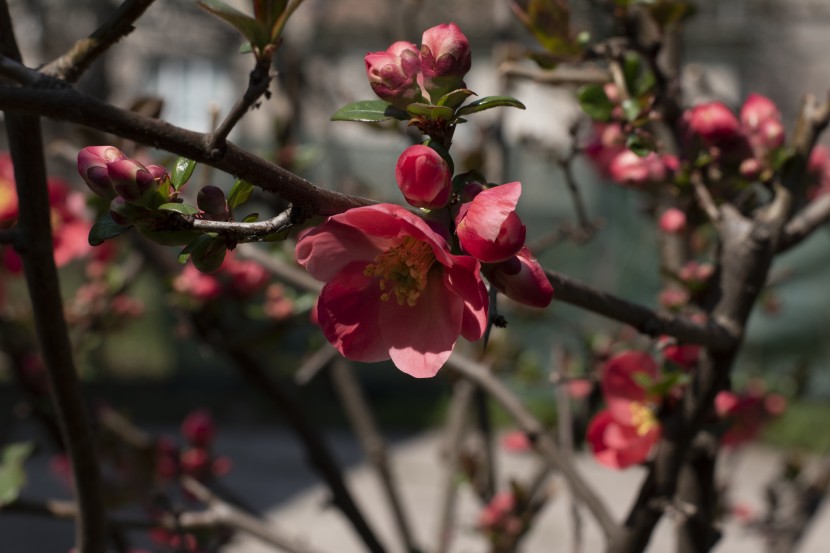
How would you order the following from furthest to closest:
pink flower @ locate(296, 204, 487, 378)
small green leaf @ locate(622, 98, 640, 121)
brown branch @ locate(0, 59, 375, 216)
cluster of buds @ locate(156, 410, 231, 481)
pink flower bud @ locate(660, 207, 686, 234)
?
cluster of buds @ locate(156, 410, 231, 481)
pink flower bud @ locate(660, 207, 686, 234)
small green leaf @ locate(622, 98, 640, 121)
pink flower @ locate(296, 204, 487, 378)
brown branch @ locate(0, 59, 375, 216)

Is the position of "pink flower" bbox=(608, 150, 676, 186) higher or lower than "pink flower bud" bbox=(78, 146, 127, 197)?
higher

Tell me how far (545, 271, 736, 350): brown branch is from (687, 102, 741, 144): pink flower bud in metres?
0.23

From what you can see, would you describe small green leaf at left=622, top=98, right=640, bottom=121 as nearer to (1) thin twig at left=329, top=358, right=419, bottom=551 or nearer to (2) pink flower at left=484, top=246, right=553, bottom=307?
(2) pink flower at left=484, top=246, right=553, bottom=307

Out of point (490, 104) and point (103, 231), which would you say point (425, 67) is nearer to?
point (490, 104)

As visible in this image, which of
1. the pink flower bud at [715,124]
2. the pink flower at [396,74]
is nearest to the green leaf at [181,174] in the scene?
the pink flower at [396,74]

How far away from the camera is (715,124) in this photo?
2.89ft

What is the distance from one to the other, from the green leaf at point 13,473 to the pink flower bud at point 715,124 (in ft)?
2.81

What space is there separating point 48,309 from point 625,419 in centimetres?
60

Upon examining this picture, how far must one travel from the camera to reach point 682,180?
904 mm

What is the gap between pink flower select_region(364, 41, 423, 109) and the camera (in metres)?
0.59

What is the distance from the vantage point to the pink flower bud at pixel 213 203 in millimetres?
539

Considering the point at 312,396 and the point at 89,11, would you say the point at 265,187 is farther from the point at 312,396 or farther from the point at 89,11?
the point at 89,11

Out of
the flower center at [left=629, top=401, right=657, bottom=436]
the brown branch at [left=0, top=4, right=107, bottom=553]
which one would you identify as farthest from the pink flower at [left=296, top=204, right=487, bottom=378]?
the flower center at [left=629, top=401, right=657, bottom=436]

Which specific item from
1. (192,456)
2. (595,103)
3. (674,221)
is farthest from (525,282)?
(192,456)
